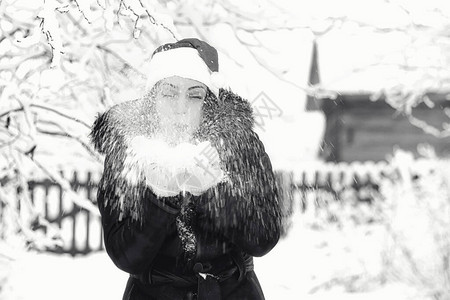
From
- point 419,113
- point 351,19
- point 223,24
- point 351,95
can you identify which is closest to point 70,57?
point 223,24

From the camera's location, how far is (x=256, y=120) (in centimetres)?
238

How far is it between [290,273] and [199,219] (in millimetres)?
5324

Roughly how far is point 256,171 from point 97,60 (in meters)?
2.88

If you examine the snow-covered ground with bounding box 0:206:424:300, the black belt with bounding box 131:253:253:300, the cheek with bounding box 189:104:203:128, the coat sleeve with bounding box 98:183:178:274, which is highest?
the cheek with bounding box 189:104:203:128

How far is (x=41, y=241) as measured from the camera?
4.86m

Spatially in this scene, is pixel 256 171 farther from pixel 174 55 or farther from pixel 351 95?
pixel 351 95

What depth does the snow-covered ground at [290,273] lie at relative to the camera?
5.91 meters

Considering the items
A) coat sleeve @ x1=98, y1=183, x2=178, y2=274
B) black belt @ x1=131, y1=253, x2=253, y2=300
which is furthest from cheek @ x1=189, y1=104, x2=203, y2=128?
black belt @ x1=131, y1=253, x2=253, y2=300

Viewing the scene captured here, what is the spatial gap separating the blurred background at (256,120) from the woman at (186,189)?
0.24 m

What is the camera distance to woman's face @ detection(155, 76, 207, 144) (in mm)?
1750

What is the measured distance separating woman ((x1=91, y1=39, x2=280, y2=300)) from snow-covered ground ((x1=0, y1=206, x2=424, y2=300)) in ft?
11.6

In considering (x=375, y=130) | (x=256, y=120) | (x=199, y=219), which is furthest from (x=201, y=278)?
(x=375, y=130)

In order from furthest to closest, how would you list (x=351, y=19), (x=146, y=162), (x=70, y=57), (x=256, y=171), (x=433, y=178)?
(x=433, y=178), (x=351, y=19), (x=70, y=57), (x=256, y=171), (x=146, y=162)

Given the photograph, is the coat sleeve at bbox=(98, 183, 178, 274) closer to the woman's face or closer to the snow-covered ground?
the woman's face
